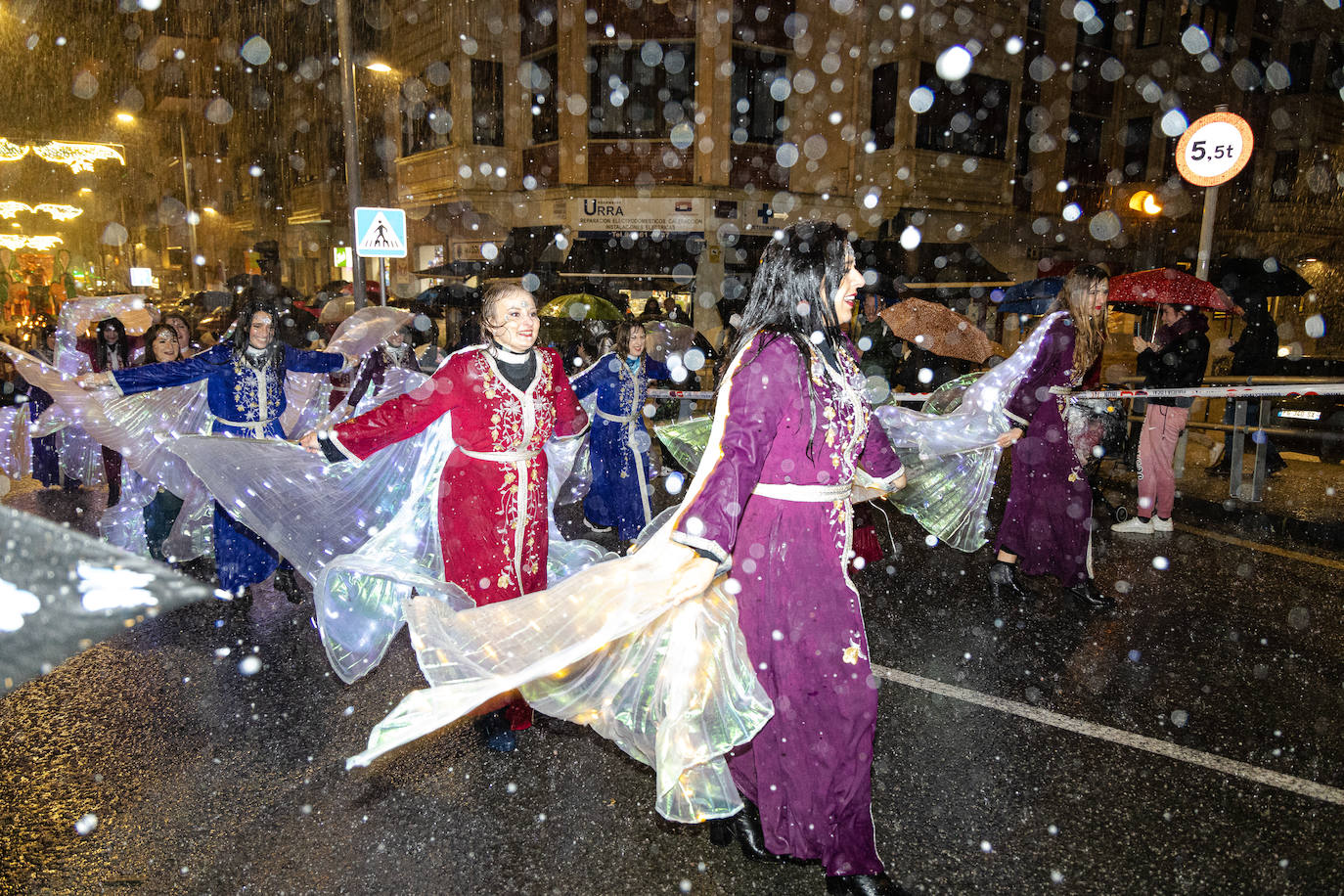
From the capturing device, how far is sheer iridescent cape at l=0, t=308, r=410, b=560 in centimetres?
591

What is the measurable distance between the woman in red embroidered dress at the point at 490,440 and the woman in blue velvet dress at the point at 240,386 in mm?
2130

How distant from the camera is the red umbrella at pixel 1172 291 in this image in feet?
24.8

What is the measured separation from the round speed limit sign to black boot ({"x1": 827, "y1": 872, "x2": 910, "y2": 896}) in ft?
30.9

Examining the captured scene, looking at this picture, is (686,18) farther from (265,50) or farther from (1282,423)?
(265,50)

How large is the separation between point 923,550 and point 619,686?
4788mm

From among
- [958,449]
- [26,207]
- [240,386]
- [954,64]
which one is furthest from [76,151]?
[958,449]

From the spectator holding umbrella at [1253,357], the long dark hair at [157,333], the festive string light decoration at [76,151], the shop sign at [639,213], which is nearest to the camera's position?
the long dark hair at [157,333]

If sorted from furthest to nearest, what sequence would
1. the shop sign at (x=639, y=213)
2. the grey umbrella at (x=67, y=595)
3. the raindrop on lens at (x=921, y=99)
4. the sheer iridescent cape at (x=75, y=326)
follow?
the shop sign at (x=639, y=213), the raindrop on lens at (x=921, y=99), the sheer iridescent cape at (x=75, y=326), the grey umbrella at (x=67, y=595)

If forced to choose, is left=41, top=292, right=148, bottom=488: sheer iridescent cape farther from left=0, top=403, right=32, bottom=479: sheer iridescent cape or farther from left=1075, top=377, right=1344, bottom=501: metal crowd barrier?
left=1075, top=377, right=1344, bottom=501: metal crowd barrier

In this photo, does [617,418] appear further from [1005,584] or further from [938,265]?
[938,265]

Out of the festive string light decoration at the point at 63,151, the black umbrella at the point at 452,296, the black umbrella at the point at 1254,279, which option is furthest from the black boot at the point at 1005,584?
the festive string light decoration at the point at 63,151

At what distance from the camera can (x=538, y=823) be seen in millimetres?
3191

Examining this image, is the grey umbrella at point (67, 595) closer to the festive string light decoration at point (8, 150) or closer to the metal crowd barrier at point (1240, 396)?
the metal crowd barrier at point (1240, 396)

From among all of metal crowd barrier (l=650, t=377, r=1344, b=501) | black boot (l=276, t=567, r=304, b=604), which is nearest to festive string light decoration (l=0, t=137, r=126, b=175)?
metal crowd barrier (l=650, t=377, r=1344, b=501)
